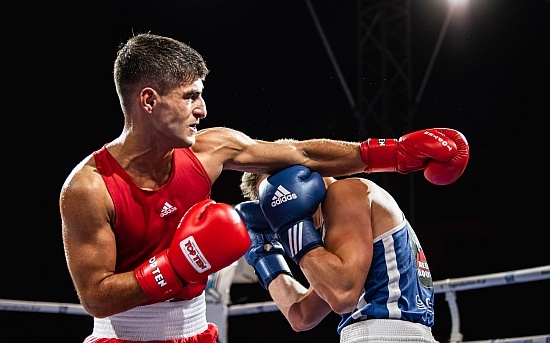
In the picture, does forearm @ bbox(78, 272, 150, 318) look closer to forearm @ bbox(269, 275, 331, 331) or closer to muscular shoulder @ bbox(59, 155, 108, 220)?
muscular shoulder @ bbox(59, 155, 108, 220)

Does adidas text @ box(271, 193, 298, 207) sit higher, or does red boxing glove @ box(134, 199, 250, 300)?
adidas text @ box(271, 193, 298, 207)

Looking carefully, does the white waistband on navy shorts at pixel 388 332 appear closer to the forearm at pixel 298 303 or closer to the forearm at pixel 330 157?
the forearm at pixel 298 303

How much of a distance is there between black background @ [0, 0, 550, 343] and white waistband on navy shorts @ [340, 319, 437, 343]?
5.00 metres

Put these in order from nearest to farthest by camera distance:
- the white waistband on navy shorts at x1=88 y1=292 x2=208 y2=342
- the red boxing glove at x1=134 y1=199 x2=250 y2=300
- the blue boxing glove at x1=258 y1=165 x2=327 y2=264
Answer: the red boxing glove at x1=134 y1=199 x2=250 y2=300 → the white waistband on navy shorts at x1=88 y1=292 x2=208 y2=342 → the blue boxing glove at x1=258 y1=165 x2=327 y2=264

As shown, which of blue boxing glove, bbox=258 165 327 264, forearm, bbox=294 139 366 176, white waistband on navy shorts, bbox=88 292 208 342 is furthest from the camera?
forearm, bbox=294 139 366 176

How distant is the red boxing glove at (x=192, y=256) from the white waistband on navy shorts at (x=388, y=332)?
48 cm

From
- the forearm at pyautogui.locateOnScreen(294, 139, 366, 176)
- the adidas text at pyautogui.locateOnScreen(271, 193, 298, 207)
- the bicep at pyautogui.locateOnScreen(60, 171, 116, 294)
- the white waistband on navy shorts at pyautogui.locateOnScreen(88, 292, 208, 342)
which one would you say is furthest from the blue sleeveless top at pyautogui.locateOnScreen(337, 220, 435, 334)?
the bicep at pyautogui.locateOnScreen(60, 171, 116, 294)

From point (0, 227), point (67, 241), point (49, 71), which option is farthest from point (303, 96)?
point (67, 241)

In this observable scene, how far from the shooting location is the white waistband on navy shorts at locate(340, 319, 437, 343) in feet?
6.51

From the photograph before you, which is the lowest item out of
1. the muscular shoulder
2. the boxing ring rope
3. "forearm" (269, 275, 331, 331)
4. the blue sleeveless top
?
the boxing ring rope

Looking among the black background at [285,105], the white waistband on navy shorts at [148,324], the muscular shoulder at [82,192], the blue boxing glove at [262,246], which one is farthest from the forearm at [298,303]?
the black background at [285,105]

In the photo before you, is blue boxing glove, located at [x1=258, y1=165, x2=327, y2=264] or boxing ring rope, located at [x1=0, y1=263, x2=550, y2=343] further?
boxing ring rope, located at [x1=0, y1=263, x2=550, y2=343]

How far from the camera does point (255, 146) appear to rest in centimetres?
235

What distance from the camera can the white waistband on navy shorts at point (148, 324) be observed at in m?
1.93
